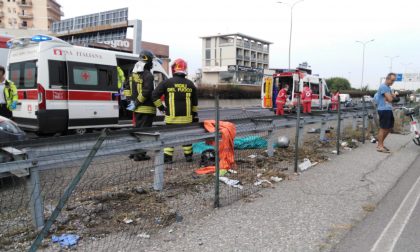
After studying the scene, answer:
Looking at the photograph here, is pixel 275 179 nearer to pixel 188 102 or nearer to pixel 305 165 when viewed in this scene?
pixel 305 165

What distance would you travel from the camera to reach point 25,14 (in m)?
99.0

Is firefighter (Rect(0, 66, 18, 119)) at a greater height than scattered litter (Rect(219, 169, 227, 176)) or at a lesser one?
greater

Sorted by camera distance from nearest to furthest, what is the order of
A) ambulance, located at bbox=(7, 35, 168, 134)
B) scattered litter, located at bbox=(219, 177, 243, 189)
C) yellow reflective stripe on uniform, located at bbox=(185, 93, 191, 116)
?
scattered litter, located at bbox=(219, 177, 243, 189) → yellow reflective stripe on uniform, located at bbox=(185, 93, 191, 116) → ambulance, located at bbox=(7, 35, 168, 134)

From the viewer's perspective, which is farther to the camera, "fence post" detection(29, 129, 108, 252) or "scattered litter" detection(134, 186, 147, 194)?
"scattered litter" detection(134, 186, 147, 194)

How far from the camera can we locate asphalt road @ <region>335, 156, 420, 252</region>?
12.2 feet

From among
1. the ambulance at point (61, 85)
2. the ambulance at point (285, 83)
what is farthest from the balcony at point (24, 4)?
the ambulance at point (61, 85)

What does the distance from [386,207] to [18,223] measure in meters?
4.34

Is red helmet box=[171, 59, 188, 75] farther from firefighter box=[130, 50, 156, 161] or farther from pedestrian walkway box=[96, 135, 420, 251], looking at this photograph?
pedestrian walkway box=[96, 135, 420, 251]

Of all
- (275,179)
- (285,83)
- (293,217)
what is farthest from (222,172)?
(285,83)

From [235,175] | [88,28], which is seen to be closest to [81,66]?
[235,175]

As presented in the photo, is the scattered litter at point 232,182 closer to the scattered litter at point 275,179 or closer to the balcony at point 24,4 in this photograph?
the scattered litter at point 275,179

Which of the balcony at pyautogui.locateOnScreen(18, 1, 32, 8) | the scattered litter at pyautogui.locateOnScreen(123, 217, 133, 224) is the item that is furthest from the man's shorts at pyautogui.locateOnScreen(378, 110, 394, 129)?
the balcony at pyautogui.locateOnScreen(18, 1, 32, 8)

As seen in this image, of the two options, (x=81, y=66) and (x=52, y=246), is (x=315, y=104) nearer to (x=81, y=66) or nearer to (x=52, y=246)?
(x=81, y=66)

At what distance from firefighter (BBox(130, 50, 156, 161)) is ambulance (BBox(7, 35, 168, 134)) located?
2.74 m
